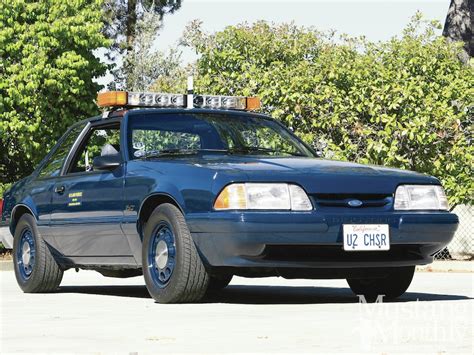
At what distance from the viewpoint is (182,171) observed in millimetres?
9398

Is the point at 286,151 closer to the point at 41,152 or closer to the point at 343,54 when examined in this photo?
the point at 343,54

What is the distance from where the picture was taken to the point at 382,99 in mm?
19609

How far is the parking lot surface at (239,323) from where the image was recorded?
6.85 m

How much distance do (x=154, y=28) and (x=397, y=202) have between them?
33.4m

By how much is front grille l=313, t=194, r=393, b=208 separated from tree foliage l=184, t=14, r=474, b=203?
9919mm

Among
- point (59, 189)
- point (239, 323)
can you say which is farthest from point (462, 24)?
point (239, 323)

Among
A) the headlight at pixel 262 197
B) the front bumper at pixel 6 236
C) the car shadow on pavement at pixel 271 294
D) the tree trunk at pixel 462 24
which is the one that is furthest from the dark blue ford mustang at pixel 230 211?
the tree trunk at pixel 462 24

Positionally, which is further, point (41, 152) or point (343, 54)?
point (41, 152)

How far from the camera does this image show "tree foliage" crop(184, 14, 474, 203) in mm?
19625

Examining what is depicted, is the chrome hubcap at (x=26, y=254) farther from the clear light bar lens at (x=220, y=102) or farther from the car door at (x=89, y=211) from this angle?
the clear light bar lens at (x=220, y=102)

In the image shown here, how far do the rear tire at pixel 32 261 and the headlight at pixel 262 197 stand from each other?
293 centimetres

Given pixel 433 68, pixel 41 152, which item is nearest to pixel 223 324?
pixel 433 68

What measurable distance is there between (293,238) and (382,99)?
10965 millimetres

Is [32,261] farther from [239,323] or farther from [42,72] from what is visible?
[42,72]
